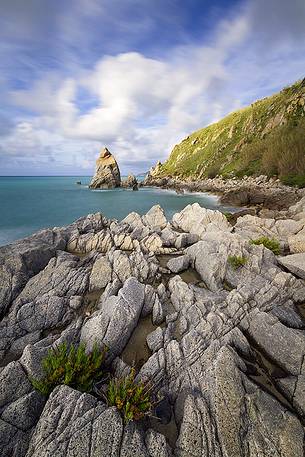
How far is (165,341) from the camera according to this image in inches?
399

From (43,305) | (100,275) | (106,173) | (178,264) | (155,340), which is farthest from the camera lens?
(106,173)

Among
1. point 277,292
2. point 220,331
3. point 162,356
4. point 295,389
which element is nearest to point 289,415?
point 295,389

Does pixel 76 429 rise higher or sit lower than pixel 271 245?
lower

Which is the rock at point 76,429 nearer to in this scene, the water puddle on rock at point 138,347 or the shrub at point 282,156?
the water puddle on rock at point 138,347

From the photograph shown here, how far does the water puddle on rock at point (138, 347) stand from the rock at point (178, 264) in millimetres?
5155

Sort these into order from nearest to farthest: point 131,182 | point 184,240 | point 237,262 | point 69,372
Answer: point 69,372, point 237,262, point 184,240, point 131,182

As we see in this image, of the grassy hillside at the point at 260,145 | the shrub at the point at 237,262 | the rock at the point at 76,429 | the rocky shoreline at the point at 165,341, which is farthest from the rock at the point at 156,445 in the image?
the grassy hillside at the point at 260,145

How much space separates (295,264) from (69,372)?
14.5 meters

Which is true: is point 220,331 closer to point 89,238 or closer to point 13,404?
point 13,404

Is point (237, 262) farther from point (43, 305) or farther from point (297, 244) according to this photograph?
point (43, 305)

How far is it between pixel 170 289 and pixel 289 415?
25.0ft

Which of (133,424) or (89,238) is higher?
(89,238)

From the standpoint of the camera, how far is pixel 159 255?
A: 1919 centimetres

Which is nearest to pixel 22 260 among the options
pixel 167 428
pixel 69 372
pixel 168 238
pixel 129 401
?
pixel 69 372
